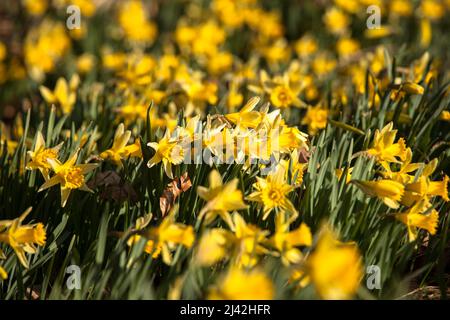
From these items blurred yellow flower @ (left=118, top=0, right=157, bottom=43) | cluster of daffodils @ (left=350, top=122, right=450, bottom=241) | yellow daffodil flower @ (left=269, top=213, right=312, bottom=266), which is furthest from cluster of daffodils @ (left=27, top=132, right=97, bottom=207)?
blurred yellow flower @ (left=118, top=0, right=157, bottom=43)

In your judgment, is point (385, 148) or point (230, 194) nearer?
point (230, 194)

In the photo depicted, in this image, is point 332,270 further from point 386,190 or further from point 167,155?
point 167,155

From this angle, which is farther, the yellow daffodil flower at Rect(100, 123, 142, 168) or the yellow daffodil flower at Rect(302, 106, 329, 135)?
the yellow daffodil flower at Rect(302, 106, 329, 135)

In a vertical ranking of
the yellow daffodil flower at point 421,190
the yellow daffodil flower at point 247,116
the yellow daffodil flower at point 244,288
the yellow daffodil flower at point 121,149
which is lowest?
the yellow daffodil flower at point 421,190

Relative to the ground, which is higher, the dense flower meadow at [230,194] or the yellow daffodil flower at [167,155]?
the yellow daffodil flower at [167,155]

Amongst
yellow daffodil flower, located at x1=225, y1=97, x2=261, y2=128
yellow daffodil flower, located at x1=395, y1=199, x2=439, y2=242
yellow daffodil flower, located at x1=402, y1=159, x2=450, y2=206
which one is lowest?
yellow daffodil flower, located at x1=395, y1=199, x2=439, y2=242

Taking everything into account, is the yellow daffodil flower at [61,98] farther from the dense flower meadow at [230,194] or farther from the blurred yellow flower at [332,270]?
the blurred yellow flower at [332,270]

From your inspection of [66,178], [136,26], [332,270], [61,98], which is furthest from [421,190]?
[136,26]

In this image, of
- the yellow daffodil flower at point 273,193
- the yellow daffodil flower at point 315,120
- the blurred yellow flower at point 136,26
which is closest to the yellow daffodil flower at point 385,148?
the yellow daffodil flower at point 273,193

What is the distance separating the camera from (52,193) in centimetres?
218

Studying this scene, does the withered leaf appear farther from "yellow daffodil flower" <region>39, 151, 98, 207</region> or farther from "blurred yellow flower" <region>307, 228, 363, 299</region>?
"blurred yellow flower" <region>307, 228, 363, 299</region>

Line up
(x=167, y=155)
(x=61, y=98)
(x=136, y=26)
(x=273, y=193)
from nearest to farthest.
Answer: (x=273, y=193) < (x=167, y=155) < (x=61, y=98) < (x=136, y=26)

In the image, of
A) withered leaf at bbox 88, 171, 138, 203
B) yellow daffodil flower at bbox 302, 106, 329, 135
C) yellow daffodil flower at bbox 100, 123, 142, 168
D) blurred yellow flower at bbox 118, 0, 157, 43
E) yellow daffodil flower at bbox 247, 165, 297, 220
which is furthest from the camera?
blurred yellow flower at bbox 118, 0, 157, 43
